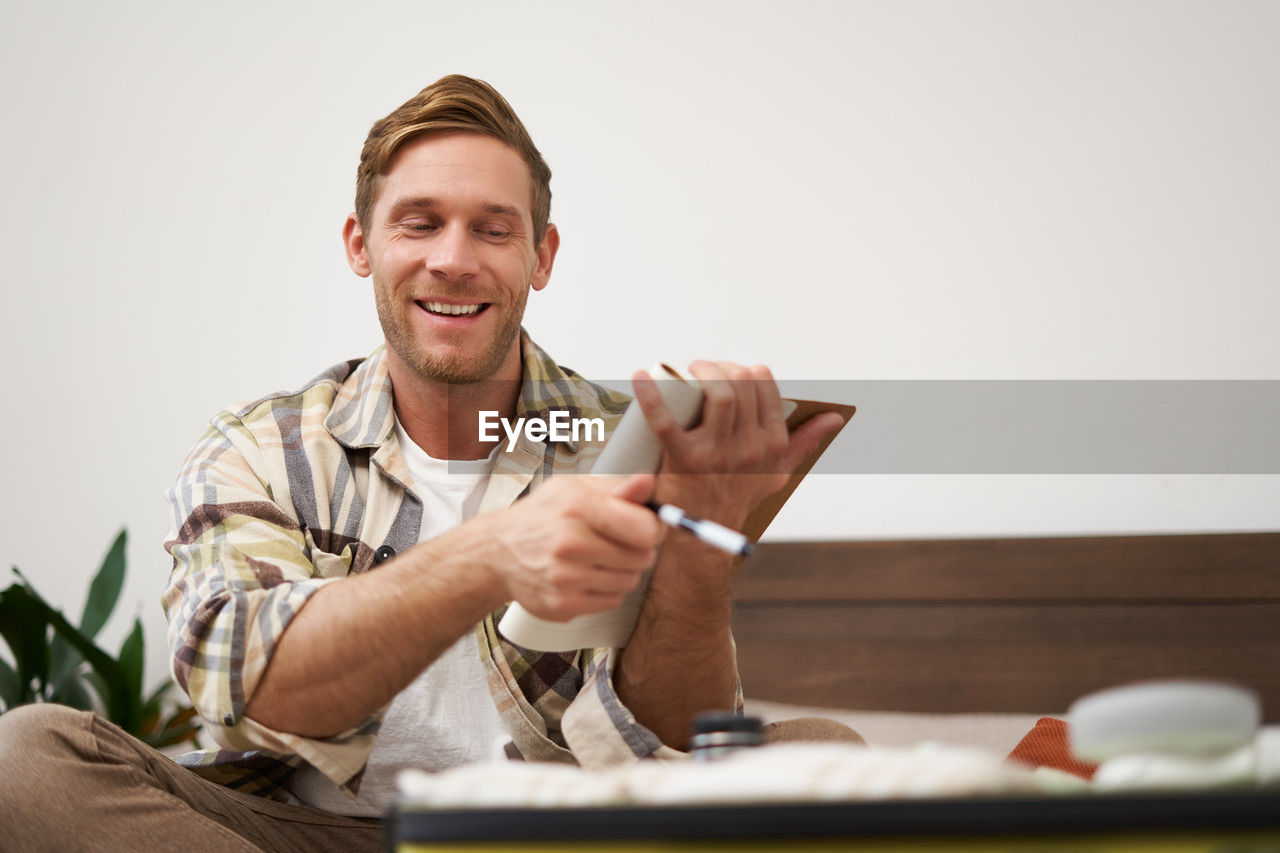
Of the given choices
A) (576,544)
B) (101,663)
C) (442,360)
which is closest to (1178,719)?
(576,544)

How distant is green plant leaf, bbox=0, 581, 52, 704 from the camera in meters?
1.76

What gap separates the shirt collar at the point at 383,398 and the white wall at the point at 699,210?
491mm

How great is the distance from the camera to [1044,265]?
6.01 feet

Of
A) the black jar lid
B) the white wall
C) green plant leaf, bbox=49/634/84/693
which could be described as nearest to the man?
the black jar lid

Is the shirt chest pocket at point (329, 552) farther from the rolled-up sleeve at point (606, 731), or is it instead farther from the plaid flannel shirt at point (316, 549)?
the rolled-up sleeve at point (606, 731)

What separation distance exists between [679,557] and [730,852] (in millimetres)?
617

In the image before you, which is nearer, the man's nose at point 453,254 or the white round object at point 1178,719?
the white round object at point 1178,719

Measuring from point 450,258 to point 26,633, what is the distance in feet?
3.39

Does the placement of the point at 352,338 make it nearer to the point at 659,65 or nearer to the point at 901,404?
the point at 659,65

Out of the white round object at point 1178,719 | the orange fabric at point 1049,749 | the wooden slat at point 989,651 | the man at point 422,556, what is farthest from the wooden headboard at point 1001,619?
the white round object at point 1178,719

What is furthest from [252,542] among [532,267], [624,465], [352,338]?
[352,338]

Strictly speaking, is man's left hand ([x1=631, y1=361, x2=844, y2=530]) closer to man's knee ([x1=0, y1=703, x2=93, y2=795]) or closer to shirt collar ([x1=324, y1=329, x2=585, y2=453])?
shirt collar ([x1=324, y1=329, x2=585, y2=453])

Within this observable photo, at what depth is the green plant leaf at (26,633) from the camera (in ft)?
5.78

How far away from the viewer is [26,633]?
1.80m
